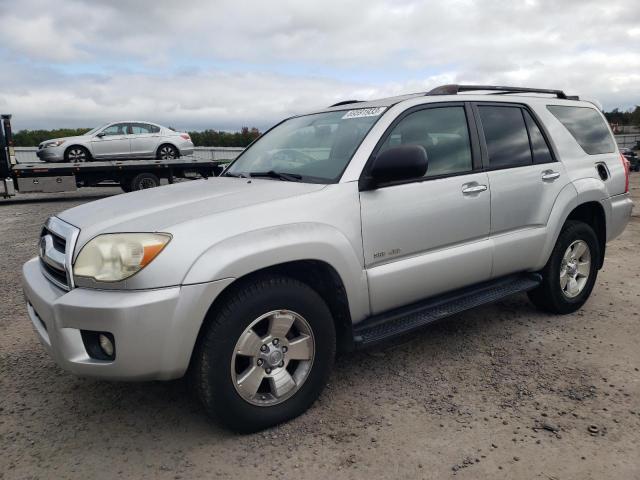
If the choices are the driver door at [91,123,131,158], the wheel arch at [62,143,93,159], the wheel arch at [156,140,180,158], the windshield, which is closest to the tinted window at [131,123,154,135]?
the driver door at [91,123,131,158]

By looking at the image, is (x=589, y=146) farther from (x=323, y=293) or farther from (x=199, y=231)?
(x=199, y=231)

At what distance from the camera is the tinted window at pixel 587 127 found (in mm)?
4291

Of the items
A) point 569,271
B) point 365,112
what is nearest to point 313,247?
point 365,112

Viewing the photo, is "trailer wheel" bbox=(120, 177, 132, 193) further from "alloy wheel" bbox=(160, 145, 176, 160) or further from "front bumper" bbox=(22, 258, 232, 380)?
"front bumper" bbox=(22, 258, 232, 380)

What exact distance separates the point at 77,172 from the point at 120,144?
1.83 m

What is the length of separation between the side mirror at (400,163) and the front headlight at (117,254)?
3.98ft

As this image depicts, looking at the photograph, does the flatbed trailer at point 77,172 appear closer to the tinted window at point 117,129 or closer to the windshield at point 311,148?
the tinted window at point 117,129

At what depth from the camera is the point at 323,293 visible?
2902 mm

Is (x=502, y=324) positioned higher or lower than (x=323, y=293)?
lower

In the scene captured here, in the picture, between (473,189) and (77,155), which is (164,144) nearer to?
(77,155)

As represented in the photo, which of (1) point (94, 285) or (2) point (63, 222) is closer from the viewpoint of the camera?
(1) point (94, 285)

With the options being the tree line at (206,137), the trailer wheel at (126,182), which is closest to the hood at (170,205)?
the trailer wheel at (126,182)

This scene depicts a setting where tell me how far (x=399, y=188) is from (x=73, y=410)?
2287mm

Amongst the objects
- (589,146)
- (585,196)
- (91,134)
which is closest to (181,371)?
(585,196)
